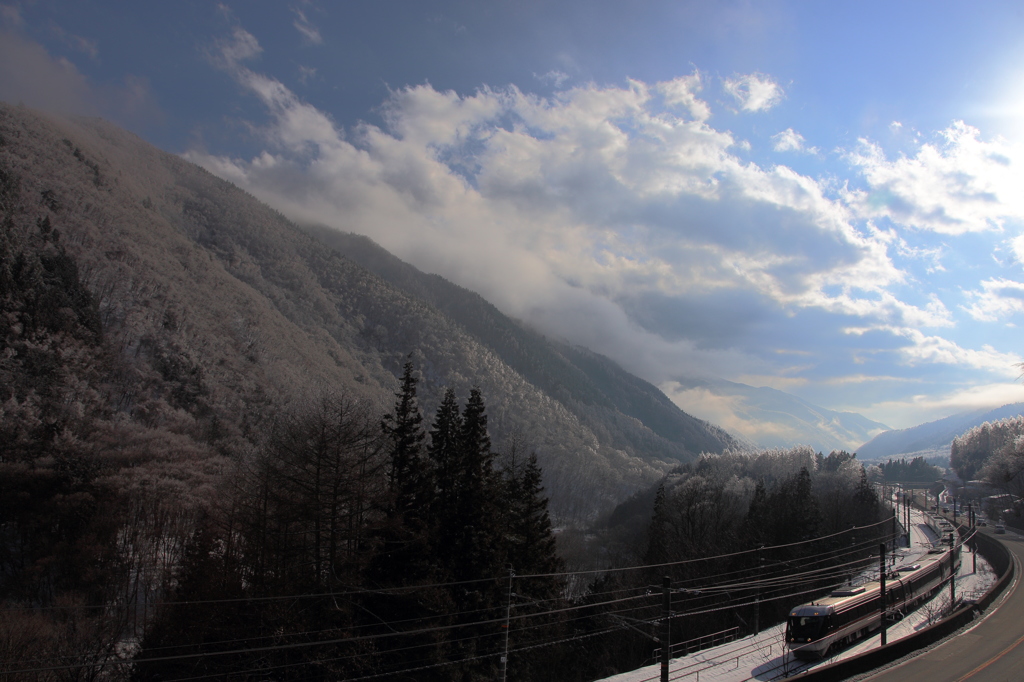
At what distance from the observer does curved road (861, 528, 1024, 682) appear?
23.0m

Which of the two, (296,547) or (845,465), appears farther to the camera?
(845,465)

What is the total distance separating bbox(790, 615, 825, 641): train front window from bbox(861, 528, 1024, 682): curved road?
22.3 ft

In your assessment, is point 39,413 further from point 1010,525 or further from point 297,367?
point 1010,525

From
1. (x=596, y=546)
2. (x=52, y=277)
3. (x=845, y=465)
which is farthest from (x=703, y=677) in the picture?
(x=845, y=465)

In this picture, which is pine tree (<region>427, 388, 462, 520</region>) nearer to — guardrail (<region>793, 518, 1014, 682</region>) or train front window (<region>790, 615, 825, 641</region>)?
guardrail (<region>793, 518, 1014, 682</region>)

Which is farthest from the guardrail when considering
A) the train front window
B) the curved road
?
the train front window

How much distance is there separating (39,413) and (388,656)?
84862mm

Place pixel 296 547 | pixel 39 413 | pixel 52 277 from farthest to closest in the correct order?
pixel 52 277 < pixel 39 413 < pixel 296 547

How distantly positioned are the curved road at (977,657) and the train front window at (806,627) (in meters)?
6.81

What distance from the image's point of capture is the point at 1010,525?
90750 millimetres

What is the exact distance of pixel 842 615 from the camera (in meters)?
34.8

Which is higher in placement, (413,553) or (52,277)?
(52,277)

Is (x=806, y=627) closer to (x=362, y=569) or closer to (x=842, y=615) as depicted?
(x=842, y=615)

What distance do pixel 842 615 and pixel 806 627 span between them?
291 centimetres
